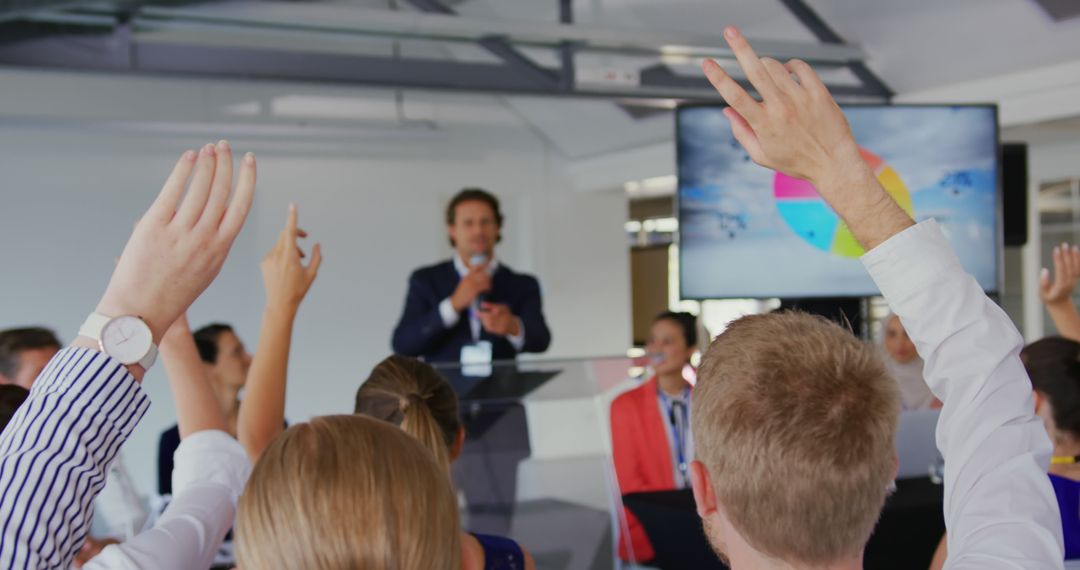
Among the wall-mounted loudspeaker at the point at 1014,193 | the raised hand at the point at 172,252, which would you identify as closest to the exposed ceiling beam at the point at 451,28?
the wall-mounted loudspeaker at the point at 1014,193

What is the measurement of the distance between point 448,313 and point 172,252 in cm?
299

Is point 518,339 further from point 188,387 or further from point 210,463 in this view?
point 210,463

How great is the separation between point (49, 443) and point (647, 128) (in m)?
8.26

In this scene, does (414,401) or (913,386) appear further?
(913,386)

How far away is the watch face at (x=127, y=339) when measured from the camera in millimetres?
888

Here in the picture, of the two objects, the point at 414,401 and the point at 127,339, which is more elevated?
the point at 127,339

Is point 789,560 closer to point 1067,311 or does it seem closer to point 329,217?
point 1067,311

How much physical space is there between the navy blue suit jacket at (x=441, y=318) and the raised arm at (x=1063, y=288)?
5.97 feet

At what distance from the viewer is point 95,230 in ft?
27.1

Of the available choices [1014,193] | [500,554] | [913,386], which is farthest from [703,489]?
[1014,193]

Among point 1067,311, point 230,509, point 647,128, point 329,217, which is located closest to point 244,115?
point 329,217

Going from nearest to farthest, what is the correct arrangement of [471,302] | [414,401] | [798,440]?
[798,440] < [414,401] < [471,302]

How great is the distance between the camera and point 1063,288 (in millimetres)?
2551

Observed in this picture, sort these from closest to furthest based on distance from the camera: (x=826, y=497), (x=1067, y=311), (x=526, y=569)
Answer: (x=826, y=497)
(x=526, y=569)
(x=1067, y=311)
